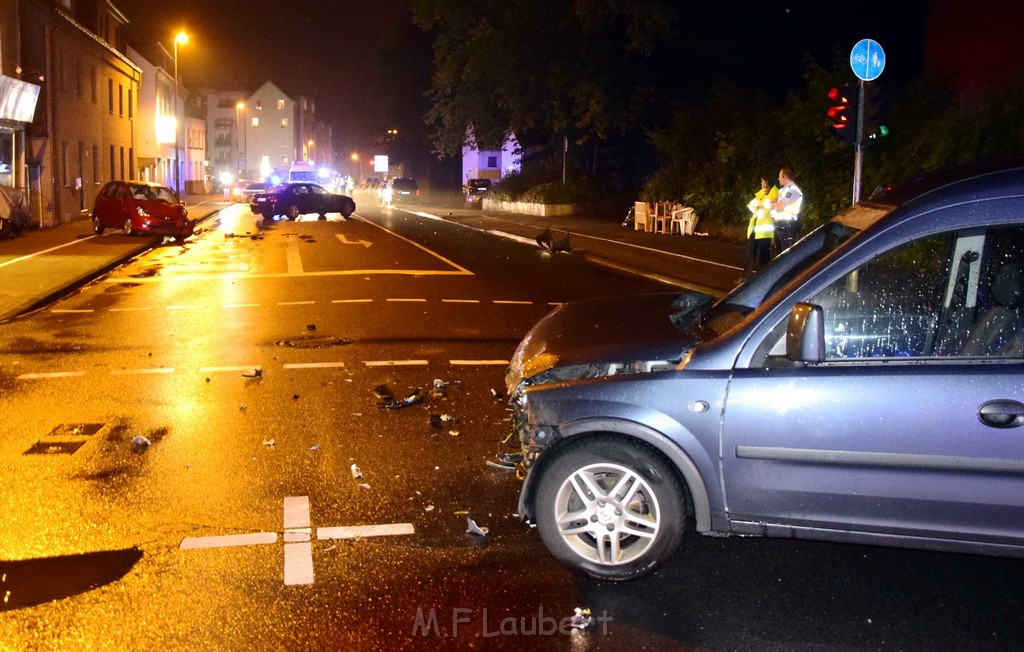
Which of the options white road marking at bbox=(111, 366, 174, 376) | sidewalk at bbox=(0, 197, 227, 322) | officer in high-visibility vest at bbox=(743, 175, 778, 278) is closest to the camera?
white road marking at bbox=(111, 366, 174, 376)

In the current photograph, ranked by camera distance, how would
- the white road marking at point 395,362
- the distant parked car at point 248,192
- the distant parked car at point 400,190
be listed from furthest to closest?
the distant parked car at point 400,190 → the distant parked car at point 248,192 → the white road marking at point 395,362

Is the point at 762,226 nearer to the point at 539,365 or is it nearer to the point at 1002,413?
the point at 539,365

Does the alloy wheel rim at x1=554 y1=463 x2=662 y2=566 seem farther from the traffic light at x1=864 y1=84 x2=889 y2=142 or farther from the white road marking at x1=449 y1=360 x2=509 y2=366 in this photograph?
the traffic light at x1=864 y1=84 x2=889 y2=142

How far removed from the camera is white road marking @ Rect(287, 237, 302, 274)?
19.9 m

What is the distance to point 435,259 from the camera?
2242 centimetres

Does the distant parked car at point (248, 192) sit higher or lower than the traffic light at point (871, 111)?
lower

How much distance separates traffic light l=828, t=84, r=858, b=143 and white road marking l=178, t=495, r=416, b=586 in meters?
10.5

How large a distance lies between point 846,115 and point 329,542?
1101 centimetres

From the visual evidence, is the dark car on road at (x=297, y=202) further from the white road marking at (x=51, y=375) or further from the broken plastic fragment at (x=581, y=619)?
the broken plastic fragment at (x=581, y=619)

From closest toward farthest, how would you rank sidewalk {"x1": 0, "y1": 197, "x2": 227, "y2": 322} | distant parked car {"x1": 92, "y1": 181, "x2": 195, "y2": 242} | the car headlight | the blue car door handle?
the blue car door handle → the car headlight → sidewalk {"x1": 0, "y1": 197, "x2": 227, "y2": 322} → distant parked car {"x1": 92, "y1": 181, "x2": 195, "y2": 242}

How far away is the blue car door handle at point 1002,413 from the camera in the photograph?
172 inches

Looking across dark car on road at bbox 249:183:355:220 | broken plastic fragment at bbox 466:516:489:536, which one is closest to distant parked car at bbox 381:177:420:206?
dark car on road at bbox 249:183:355:220

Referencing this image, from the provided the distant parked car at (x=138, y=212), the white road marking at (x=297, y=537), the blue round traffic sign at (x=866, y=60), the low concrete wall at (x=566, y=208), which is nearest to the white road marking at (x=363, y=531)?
the white road marking at (x=297, y=537)

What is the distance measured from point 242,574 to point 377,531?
0.86 m
